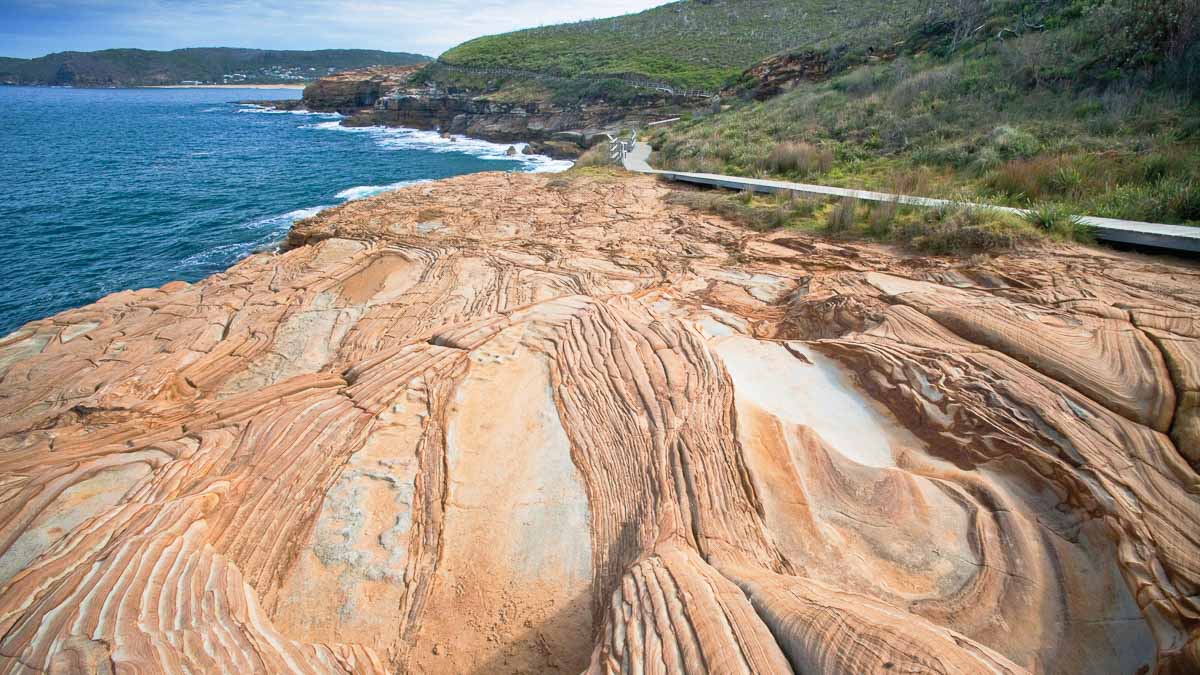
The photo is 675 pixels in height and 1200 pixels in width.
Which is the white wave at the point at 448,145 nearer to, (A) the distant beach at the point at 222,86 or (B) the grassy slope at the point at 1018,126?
(B) the grassy slope at the point at 1018,126

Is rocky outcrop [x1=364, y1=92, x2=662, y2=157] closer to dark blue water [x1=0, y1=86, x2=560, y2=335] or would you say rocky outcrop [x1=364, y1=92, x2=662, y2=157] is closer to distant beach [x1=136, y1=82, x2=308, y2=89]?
dark blue water [x1=0, y1=86, x2=560, y2=335]

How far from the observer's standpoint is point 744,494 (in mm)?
3523

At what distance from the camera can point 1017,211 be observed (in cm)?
838

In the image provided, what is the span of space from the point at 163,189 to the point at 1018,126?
37.6 m

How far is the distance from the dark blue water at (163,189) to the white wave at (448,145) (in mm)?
202

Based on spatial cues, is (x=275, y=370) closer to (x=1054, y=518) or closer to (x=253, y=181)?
(x=1054, y=518)

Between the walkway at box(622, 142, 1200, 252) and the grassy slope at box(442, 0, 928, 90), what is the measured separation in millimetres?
26173

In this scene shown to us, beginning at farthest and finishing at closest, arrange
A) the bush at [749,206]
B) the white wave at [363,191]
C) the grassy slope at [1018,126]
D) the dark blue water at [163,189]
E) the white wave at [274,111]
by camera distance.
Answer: the white wave at [274,111] < the white wave at [363,191] < the dark blue water at [163,189] < the bush at [749,206] < the grassy slope at [1018,126]

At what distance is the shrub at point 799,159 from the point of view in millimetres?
14461

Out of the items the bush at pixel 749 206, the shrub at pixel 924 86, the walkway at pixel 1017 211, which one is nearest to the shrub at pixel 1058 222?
the walkway at pixel 1017 211

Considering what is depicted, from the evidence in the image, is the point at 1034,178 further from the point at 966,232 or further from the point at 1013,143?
the point at 966,232

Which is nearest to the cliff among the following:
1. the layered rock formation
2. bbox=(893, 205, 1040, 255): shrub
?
bbox=(893, 205, 1040, 255): shrub

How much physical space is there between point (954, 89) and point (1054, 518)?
18951mm

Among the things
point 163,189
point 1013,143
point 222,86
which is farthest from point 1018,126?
point 222,86
